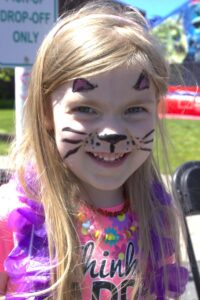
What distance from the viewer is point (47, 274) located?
1.47m

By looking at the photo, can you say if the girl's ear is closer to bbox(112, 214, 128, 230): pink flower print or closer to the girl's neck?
the girl's neck

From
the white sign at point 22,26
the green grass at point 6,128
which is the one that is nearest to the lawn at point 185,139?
the green grass at point 6,128

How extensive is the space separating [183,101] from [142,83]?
71cm

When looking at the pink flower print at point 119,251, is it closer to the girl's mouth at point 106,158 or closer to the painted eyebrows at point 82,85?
the girl's mouth at point 106,158

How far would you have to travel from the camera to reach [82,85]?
56.2 inches

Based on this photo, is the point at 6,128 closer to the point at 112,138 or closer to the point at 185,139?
the point at 185,139

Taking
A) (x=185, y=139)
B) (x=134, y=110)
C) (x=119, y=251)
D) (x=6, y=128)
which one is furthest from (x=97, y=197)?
(x=185, y=139)

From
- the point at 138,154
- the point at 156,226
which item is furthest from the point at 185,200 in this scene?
the point at 138,154

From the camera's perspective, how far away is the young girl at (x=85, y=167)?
4.70 ft

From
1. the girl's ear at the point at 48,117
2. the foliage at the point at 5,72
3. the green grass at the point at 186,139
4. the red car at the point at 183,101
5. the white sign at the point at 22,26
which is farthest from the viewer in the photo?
the foliage at the point at 5,72

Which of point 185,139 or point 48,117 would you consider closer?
point 48,117

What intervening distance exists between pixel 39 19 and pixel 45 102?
1.38 meters

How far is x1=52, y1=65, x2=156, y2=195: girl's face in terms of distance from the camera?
1419 millimetres

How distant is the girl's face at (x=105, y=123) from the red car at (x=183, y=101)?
21 cm
